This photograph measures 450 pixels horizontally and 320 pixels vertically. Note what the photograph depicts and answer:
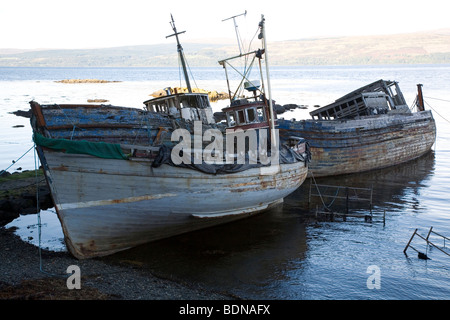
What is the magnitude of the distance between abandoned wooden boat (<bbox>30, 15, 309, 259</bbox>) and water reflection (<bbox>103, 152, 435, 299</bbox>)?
0.65m

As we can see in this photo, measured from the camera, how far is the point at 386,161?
96.7ft

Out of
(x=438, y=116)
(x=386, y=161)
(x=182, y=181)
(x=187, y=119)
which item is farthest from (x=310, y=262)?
(x=438, y=116)

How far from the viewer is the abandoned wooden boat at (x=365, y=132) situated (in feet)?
83.0

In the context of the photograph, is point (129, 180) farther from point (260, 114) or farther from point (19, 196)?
point (19, 196)

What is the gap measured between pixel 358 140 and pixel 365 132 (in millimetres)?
801

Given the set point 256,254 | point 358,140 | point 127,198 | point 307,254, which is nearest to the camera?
point 127,198

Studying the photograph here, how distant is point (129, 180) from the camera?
44.6ft

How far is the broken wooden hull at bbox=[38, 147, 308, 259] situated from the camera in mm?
13094

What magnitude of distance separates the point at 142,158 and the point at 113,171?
0.98 m

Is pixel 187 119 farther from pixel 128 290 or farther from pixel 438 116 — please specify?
pixel 438 116

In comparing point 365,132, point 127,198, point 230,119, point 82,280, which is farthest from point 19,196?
point 365,132

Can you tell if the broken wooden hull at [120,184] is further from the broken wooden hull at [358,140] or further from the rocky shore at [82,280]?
the broken wooden hull at [358,140]

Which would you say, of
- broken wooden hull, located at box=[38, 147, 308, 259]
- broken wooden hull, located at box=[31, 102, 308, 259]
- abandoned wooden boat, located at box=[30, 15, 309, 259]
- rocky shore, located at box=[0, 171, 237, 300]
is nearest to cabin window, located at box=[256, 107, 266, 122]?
abandoned wooden boat, located at box=[30, 15, 309, 259]

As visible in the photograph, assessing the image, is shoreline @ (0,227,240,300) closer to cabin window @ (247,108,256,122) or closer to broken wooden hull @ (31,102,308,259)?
broken wooden hull @ (31,102,308,259)
